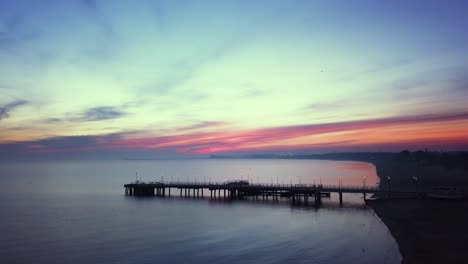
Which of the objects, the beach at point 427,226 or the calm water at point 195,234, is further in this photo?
the calm water at point 195,234

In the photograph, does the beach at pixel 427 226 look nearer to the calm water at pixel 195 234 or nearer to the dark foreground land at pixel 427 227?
the dark foreground land at pixel 427 227

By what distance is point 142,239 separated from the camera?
2051 inches

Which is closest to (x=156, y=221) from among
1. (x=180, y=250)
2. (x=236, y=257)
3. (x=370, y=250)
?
(x=180, y=250)

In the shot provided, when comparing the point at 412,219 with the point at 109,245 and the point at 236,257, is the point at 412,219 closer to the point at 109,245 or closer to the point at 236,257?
the point at 236,257

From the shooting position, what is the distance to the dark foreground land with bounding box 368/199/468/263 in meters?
40.4

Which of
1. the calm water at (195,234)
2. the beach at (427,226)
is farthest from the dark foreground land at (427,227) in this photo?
the calm water at (195,234)

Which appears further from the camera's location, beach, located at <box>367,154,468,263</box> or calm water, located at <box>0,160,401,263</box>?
calm water, located at <box>0,160,401,263</box>

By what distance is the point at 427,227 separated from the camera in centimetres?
5184

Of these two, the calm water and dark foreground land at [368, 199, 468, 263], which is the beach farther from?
the calm water

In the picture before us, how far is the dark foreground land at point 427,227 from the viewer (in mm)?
40441

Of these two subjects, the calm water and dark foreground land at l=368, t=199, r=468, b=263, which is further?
the calm water

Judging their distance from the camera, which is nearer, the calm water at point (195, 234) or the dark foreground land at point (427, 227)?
the dark foreground land at point (427, 227)

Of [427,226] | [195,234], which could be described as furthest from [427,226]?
[195,234]

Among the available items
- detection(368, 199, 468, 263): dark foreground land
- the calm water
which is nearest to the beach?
detection(368, 199, 468, 263): dark foreground land
